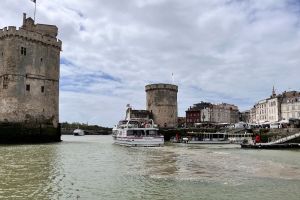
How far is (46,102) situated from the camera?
48344 millimetres

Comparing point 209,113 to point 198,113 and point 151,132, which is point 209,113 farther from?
point 151,132

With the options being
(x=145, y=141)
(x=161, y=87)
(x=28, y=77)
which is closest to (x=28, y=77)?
(x=28, y=77)

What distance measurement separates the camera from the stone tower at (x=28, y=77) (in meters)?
45.2

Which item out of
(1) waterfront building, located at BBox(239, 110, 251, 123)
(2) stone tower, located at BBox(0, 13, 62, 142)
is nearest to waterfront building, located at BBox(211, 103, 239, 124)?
(1) waterfront building, located at BBox(239, 110, 251, 123)

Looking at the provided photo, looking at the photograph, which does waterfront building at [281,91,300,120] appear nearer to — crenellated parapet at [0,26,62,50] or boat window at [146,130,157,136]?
boat window at [146,130,157,136]

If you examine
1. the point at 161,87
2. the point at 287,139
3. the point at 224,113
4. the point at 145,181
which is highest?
the point at 161,87

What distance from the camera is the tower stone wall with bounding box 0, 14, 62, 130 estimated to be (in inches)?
1781

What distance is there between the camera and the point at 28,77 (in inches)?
1837

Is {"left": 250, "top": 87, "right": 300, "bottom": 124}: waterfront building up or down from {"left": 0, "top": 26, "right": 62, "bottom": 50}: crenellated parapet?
down

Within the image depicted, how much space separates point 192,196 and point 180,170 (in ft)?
23.7

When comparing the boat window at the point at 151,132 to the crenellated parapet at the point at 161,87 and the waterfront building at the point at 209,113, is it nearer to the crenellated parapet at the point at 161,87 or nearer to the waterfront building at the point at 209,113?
the crenellated parapet at the point at 161,87

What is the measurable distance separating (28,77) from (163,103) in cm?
3739

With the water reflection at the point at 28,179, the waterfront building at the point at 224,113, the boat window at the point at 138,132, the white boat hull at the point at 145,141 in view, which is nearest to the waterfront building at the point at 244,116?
→ the waterfront building at the point at 224,113

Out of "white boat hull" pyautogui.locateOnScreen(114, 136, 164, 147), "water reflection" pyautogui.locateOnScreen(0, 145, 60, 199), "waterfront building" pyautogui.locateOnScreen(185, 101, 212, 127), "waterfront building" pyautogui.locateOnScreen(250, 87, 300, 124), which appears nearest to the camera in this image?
"water reflection" pyautogui.locateOnScreen(0, 145, 60, 199)
